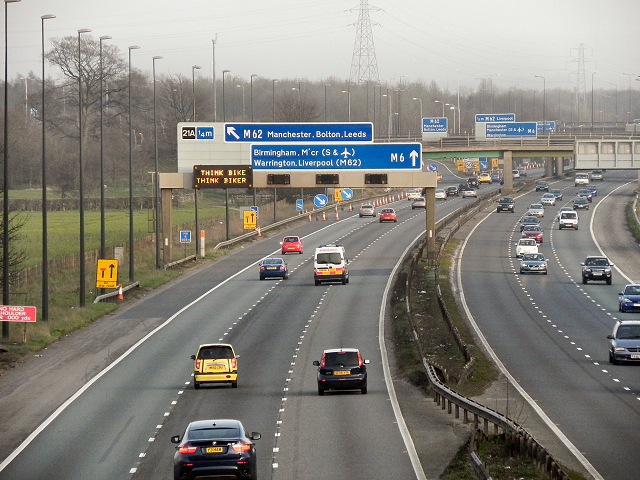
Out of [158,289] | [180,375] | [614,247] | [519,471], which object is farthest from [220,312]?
[614,247]

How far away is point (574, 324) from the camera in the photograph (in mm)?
48719

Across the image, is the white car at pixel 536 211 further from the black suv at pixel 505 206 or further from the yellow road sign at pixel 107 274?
the yellow road sign at pixel 107 274

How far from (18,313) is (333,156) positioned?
3117 centimetres

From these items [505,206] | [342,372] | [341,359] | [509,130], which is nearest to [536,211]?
[505,206]

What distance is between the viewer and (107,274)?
53281 millimetres

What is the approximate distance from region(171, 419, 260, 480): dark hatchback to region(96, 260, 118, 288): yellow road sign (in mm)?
34718

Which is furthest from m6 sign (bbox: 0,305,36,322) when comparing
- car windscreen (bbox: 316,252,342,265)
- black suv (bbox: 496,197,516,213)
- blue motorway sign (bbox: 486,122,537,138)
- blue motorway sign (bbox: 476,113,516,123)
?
blue motorway sign (bbox: 476,113,516,123)

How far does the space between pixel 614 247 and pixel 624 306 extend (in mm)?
34539

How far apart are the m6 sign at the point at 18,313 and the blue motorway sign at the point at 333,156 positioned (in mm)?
29662

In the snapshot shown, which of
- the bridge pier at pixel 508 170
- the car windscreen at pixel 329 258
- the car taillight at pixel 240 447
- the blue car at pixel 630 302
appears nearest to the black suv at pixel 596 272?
the blue car at pixel 630 302

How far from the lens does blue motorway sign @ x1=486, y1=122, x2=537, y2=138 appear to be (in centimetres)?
12588

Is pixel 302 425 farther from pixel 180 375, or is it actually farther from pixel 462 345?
pixel 462 345

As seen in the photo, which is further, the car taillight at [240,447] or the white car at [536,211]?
the white car at [536,211]

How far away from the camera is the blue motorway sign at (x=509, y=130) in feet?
413
